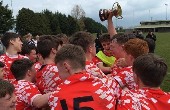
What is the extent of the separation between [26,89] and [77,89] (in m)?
1.14

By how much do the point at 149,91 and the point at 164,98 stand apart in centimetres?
16

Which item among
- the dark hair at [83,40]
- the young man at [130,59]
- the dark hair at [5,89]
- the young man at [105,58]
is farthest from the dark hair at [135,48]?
the young man at [105,58]

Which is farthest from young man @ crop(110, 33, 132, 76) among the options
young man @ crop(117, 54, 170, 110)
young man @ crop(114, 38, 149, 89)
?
young man @ crop(117, 54, 170, 110)

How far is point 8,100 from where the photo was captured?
3344mm

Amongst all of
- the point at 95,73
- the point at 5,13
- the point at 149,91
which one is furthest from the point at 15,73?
the point at 5,13

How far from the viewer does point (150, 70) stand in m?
3.37

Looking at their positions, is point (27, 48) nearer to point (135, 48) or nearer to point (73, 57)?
point (135, 48)

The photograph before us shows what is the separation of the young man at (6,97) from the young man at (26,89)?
1.32 feet

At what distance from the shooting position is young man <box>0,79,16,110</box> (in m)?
3.31

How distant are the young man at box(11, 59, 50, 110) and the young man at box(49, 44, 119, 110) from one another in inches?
21.6

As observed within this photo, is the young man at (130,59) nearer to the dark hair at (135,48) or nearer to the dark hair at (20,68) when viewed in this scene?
the dark hair at (135,48)

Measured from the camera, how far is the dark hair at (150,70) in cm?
338

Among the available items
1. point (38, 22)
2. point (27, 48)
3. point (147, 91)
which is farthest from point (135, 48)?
point (38, 22)

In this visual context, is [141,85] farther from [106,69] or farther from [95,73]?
[106,69]
